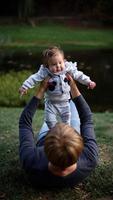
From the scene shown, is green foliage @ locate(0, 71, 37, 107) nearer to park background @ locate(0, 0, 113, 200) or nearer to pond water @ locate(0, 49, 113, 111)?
park background @ locate(0, 0, 113, 200)

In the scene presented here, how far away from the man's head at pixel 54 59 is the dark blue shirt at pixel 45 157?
46cm

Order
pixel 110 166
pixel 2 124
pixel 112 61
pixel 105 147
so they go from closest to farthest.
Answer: pixel 110 166 → pixel 105 147 → pixel 2 124 → pixel 112 61

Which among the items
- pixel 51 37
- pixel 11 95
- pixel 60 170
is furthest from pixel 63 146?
pixel 51 37

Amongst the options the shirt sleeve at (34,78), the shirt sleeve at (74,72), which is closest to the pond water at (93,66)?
the shirt sleeve at (74,72)

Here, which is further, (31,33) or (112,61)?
(31,33)

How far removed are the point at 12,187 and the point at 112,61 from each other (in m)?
15.8

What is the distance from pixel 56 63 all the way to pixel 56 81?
0.20 m

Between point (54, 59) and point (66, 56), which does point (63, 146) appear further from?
point (66, 56)

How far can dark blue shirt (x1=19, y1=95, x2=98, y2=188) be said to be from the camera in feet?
12.7

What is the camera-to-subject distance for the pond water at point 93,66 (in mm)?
13227

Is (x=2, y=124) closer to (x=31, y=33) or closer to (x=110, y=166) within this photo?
(x=110, y=166)

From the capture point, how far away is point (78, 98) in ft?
13.7

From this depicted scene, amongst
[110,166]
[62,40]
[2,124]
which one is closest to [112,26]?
[62,40]

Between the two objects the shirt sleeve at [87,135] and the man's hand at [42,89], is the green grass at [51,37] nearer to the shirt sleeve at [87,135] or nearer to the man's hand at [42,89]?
the man's hand at [42,89]
